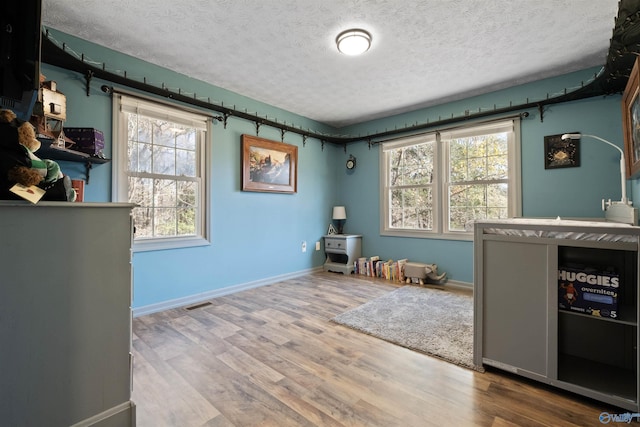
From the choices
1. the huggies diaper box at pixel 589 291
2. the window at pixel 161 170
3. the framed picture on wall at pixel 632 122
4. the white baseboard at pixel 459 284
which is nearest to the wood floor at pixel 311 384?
the huggies diaper box at pixel 589 291

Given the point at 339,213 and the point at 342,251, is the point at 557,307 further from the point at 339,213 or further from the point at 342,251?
the point at 339,213

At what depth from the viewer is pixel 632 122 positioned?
204 cm

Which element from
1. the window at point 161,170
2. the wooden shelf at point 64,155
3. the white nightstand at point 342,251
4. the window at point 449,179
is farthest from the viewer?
the white nightstand at point 342,251

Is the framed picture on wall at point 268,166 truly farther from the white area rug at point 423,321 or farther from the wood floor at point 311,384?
the white area rug at point 423,321

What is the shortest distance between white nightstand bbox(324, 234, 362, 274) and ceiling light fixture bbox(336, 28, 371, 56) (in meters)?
2.86

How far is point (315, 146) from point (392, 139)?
1.33 meters

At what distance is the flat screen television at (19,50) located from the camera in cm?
115

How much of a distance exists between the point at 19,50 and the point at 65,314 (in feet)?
3.82

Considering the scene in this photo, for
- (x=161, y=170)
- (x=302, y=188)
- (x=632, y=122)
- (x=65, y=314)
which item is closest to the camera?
(x=65, y=314)

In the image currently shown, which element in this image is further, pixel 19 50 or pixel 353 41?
pixel 353 41

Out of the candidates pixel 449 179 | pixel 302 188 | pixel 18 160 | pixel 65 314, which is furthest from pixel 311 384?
pixel 449 179

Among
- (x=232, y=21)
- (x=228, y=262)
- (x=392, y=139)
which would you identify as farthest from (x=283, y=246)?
(x=232, y=21)

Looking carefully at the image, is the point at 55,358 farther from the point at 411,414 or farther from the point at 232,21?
the point at 232,21

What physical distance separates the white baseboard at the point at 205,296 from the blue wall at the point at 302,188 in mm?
47
